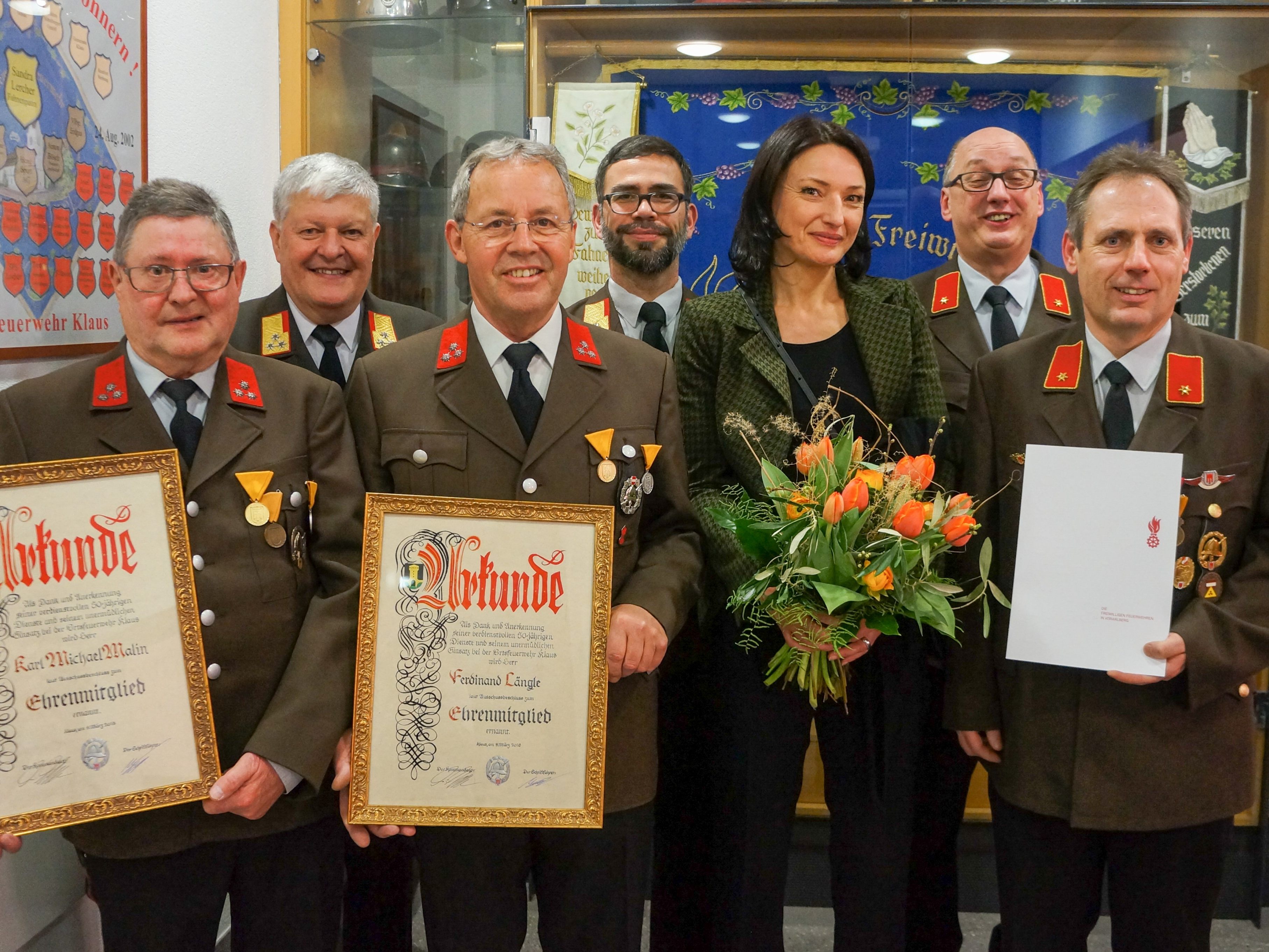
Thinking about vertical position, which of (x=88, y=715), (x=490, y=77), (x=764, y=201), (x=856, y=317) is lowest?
(x=88, y=715)

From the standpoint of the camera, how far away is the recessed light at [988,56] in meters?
3.35

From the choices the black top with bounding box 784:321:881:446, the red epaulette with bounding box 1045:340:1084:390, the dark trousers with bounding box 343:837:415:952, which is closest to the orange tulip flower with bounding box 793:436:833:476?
the black top with bounding box 784:321:881:446

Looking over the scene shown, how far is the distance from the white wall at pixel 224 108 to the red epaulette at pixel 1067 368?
206 cm

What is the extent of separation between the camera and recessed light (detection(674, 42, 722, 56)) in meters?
3.40

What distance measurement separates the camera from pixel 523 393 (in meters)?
1.91

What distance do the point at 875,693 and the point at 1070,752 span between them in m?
0.37

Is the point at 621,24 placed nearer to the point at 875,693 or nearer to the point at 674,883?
the point at 875,693

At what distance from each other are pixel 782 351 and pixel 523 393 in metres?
0.60

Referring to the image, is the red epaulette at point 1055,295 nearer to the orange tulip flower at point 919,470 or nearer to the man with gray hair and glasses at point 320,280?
the orange tulip flower at point 919,470

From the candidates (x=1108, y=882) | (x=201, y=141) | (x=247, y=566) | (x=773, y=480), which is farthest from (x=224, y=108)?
(x=1108, y=882)

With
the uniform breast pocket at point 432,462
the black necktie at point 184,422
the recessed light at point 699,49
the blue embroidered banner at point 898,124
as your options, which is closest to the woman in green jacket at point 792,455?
the uniform breast pocket at point 432,462

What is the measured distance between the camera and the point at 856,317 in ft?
7.32

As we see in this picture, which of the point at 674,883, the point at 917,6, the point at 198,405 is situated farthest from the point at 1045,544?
the point at 917,6

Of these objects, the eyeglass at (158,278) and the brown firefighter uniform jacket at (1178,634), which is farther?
the brown firefighter uniform jacket at (1178,634)
